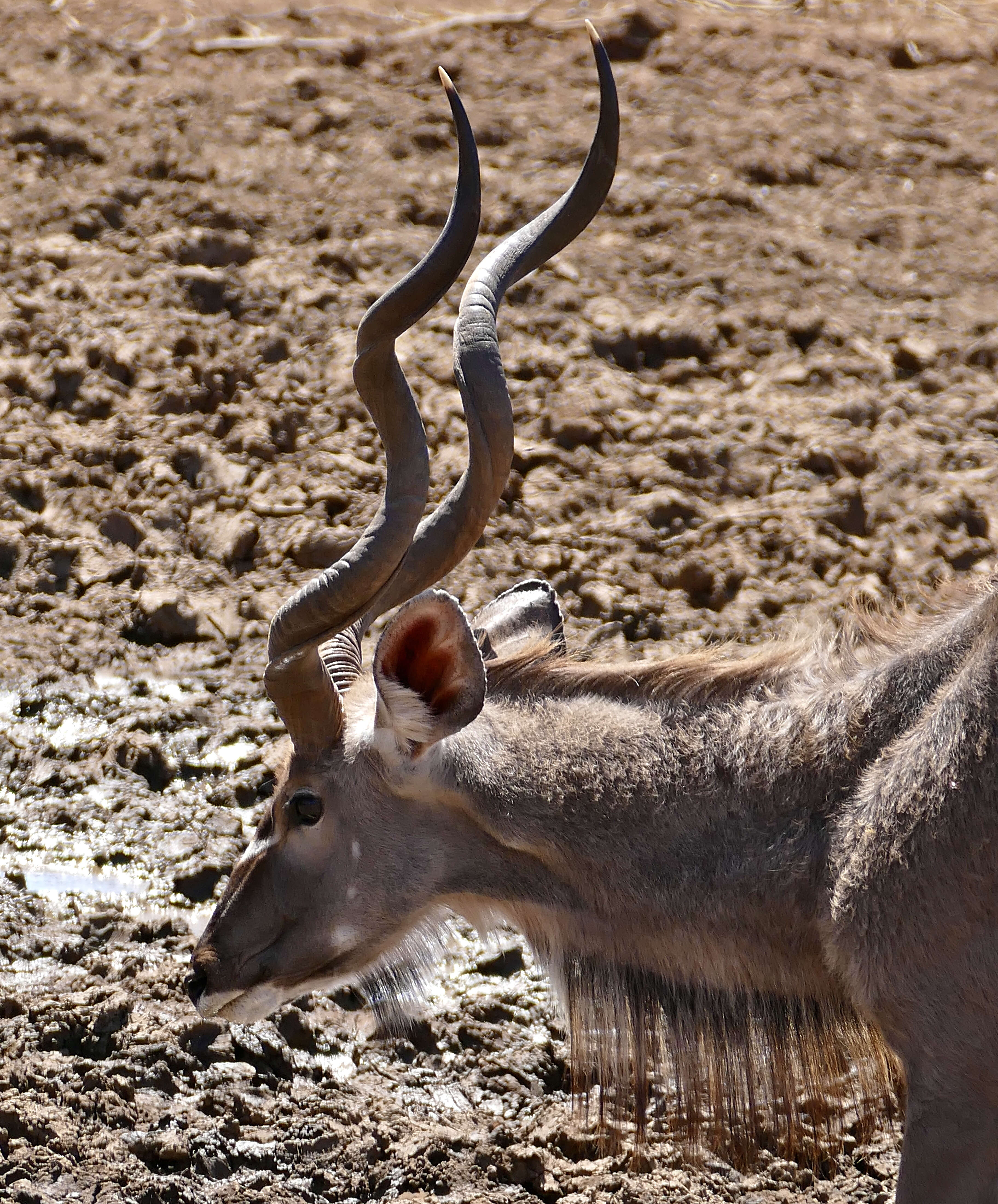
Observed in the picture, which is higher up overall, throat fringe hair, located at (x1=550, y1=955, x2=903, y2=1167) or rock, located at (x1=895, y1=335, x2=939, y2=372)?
rock, located at (x1=895, y1=335, x2=939, y2=372)

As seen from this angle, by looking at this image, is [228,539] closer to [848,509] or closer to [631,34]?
[848,509]

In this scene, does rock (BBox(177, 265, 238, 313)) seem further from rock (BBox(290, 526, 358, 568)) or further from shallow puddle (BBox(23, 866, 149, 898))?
shallow puddle (BBox(23, 866, 149, 898))

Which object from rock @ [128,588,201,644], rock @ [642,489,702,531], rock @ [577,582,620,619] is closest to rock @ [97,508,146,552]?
rock @ [128,588,201,644]

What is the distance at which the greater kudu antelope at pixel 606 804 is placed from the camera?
2.94 meters

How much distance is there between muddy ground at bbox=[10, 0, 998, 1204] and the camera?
158 inches

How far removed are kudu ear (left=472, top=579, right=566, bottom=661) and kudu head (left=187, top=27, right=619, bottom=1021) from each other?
0.35 metres

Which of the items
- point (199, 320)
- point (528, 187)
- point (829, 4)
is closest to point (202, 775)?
point (199, 320)

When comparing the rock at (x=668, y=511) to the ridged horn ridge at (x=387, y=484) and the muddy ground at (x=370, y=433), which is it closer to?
the muddy ground at (x=370, y=433)

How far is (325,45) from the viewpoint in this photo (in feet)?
25.8

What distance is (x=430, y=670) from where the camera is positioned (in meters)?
3.16

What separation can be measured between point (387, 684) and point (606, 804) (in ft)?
1.72

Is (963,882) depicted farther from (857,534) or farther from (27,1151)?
(857,534)

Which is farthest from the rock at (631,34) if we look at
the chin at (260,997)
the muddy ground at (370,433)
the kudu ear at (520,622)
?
the chin at (260,997)

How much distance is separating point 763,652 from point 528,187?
174 inches
